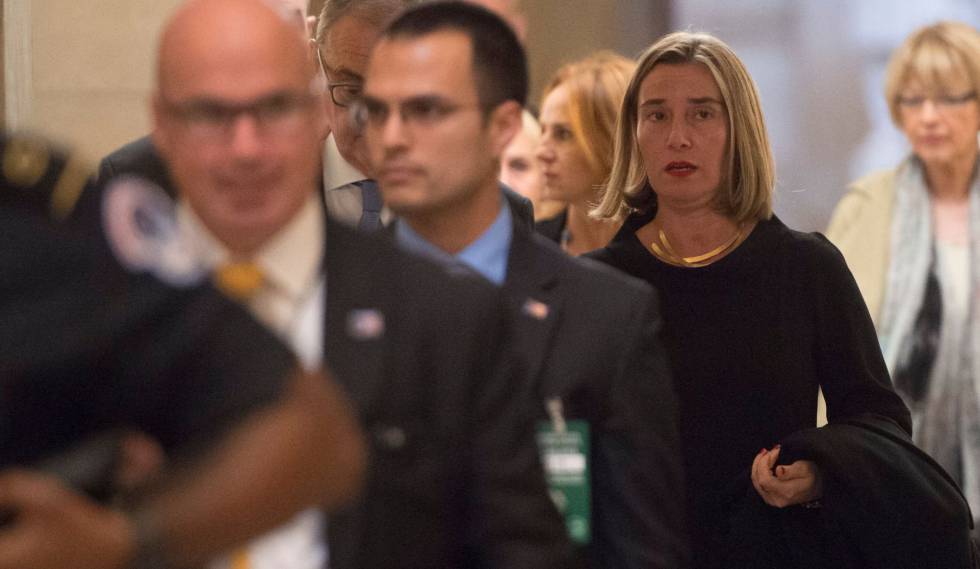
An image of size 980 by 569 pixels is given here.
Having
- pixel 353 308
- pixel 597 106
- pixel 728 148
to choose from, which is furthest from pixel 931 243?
pixel 353 308

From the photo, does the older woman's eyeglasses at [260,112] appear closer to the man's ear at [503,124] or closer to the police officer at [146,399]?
the police officer at [146,399]

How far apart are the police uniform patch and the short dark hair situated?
5.87ft

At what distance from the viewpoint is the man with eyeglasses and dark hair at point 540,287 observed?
3217 millimetres

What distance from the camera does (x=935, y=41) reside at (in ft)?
24.1

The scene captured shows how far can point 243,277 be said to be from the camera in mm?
2230

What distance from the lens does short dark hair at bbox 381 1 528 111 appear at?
3475 millimetres

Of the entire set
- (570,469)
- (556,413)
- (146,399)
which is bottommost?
(570,469)

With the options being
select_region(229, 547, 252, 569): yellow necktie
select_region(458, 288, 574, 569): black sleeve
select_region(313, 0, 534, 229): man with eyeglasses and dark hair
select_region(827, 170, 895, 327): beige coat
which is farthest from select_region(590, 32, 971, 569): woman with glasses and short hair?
select_region(827, 170, 895, 327): beige coat

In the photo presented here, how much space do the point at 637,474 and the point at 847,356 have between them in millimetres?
1228

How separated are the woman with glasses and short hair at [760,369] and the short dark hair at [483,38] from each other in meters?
1.01

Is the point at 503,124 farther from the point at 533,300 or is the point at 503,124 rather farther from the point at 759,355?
the point at 759,355

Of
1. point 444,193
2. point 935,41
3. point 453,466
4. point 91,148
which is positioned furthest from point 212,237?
point 935,41

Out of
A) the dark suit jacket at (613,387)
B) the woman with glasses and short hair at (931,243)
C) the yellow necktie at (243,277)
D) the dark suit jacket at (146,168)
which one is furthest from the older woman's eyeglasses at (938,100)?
the yellow necktie at (243,277)

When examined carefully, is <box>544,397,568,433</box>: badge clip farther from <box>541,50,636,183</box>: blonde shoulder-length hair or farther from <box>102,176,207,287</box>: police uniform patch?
<box>541,50,636,183</box>: blonde shoulder-length hair
